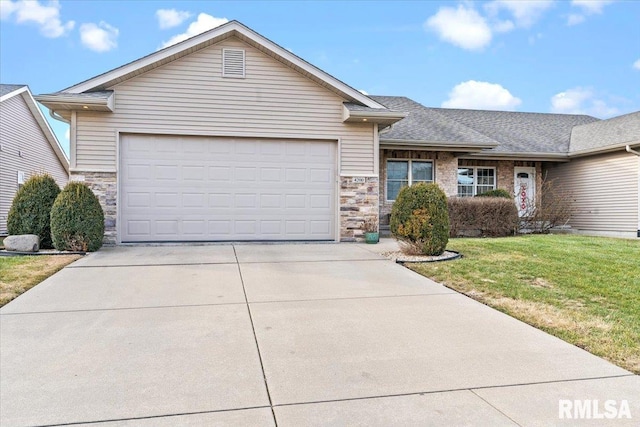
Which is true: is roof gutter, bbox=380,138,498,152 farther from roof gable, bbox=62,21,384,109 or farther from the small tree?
the small tree

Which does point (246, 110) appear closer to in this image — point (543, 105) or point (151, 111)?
point (151, 111)

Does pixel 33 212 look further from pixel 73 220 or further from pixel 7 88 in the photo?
pixel 7 88

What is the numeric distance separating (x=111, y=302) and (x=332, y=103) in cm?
758

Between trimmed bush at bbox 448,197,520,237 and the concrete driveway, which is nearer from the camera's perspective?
the concrete driveway

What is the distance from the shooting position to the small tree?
1423 centimetres

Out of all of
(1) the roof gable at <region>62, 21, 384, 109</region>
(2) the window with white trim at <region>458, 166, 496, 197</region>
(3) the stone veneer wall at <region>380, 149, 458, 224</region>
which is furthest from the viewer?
(2) the window with white trim at <region>458, 166, 496, 197</region>

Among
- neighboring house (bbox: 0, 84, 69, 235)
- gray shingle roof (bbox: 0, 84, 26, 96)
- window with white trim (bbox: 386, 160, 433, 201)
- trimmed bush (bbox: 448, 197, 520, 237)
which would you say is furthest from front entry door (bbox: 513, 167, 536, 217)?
gray shingle roof (bbox: 0, 84, 26, 96)

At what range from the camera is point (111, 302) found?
17.2 ft

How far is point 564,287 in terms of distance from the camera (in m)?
5.96

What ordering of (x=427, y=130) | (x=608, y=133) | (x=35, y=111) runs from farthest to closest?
(x=35, y=111)
(x=608, y=133)
(x=427, y=130)

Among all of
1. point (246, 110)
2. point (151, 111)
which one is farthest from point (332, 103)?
point (151, 111)

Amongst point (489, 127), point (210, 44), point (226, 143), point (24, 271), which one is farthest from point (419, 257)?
point (489, 127)

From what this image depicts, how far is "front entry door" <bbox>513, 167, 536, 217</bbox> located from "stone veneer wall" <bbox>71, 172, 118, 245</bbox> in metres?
13.6

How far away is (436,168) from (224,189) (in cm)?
751
